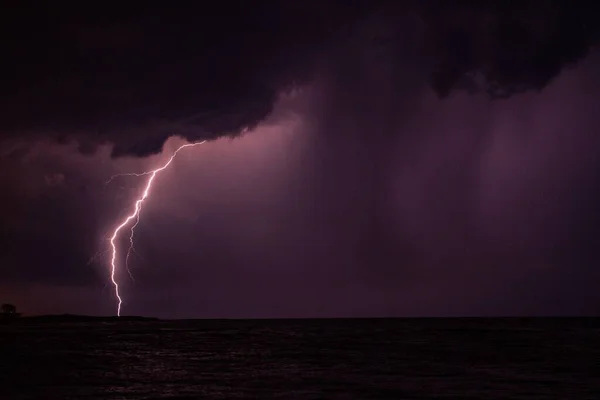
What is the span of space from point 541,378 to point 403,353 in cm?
1301

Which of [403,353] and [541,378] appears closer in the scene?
[541,378]

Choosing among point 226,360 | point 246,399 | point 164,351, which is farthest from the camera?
point 164,351

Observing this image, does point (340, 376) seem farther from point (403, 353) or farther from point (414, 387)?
point (403, 353)

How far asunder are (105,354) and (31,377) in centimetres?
1269

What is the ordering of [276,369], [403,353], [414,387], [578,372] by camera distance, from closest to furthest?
[414,387], [578,372], [276,369], [403,353]

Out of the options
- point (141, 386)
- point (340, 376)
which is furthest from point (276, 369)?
point (141, 386)

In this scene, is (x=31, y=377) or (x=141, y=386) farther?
(x=31, y=377)

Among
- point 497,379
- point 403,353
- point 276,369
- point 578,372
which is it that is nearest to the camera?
point 497,379

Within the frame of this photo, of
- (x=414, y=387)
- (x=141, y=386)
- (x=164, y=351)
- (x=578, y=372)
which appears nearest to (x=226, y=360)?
(x=164, y=351)

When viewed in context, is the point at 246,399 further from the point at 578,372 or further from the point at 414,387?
the point at 578,372

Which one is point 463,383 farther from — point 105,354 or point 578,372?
point 105,354

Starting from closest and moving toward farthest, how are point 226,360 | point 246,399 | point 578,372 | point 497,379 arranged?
point 246,399, point 497,379, point 578,372, point 226,360

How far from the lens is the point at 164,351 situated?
40125 mm

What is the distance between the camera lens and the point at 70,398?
19.8 metres
